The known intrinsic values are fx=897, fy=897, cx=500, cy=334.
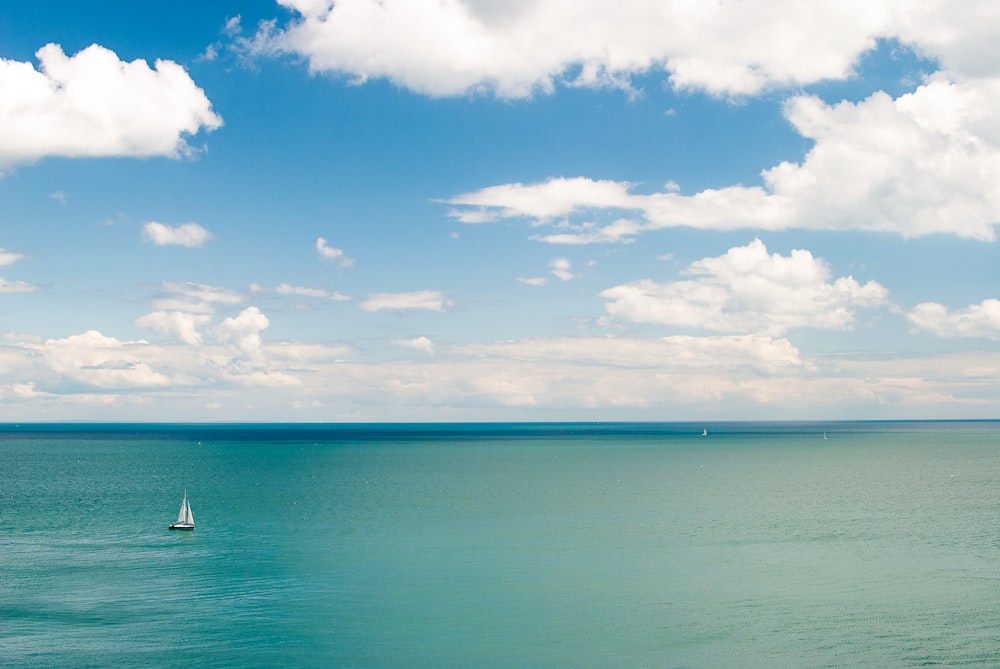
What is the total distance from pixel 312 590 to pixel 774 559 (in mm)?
34152

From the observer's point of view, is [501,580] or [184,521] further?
[184,521]

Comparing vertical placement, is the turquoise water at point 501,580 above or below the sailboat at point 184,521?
below

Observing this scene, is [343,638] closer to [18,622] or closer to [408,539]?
[18,622]

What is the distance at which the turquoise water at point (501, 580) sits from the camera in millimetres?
45000

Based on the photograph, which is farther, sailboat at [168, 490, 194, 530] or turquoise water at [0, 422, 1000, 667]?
sailboat at [168, 490, 194, 530]

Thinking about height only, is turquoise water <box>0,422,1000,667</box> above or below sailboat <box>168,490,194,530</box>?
below

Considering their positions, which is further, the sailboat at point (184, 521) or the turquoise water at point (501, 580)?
the sailboat at point (184, 521)

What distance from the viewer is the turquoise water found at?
45.0 meters

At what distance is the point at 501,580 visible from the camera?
59.8m

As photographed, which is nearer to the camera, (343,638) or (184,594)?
(343,638)

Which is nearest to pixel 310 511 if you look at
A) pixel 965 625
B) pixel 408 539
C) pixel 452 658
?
pixel 408 539

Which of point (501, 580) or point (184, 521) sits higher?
point (184, 521)

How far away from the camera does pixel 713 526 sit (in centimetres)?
8575

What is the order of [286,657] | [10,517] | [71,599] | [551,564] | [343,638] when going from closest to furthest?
1. [286,657]
2. [343,638]
3. [71,599]
4. [551,564]
5. [10,517]
